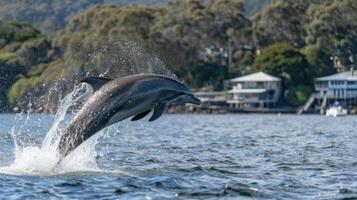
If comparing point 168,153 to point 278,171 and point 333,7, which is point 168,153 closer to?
point 278,171

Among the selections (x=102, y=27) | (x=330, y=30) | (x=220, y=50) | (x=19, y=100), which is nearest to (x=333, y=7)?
(x=330, y=30)

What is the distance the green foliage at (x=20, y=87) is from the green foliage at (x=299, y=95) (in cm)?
3438

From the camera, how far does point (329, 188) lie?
19.0 m

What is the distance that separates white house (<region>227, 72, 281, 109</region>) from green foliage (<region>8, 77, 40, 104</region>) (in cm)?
2953

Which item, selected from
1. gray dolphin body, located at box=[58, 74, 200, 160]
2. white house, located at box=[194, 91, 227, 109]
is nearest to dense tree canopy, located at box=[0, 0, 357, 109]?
white house, located at box=[194, 91, 227, 109]

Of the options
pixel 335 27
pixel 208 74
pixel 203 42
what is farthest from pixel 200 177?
pixel 335 27

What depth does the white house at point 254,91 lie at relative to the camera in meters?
126

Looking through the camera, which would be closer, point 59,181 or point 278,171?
point 59,181

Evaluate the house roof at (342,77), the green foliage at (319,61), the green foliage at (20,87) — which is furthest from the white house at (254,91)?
the green foliage at (20,87)

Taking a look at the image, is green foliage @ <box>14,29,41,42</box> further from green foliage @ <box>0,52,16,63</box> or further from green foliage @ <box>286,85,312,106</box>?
green foliage @ <box>286,85,312,106</box>

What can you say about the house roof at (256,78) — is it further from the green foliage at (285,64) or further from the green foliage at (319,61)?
the green foliage at (319,61)

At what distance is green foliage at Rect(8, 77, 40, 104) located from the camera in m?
112

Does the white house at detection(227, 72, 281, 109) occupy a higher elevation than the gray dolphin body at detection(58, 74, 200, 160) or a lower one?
higher

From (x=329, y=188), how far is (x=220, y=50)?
120m
